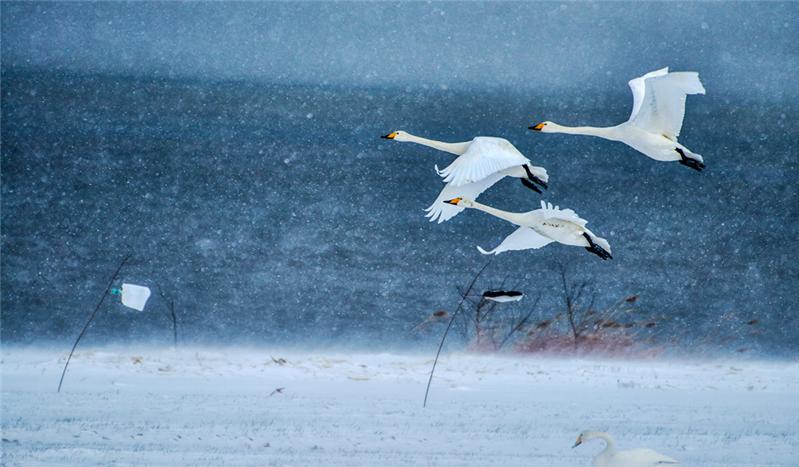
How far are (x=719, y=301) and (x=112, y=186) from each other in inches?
84.3

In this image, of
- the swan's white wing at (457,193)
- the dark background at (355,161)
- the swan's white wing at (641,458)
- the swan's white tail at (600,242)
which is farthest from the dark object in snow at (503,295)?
the swan's white wing at (641,458)

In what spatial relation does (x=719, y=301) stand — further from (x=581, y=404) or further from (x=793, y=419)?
(x=581, y=404)

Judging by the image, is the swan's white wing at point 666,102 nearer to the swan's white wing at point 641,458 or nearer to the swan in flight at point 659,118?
the swan in flight at point 659,118

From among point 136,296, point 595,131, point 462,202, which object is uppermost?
point 595,131

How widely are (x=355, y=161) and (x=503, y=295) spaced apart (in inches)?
27.1

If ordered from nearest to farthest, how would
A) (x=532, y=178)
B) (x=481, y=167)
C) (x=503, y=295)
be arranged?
(x=481, y=167)
(x=532, y=178)
(x=503, y=295)

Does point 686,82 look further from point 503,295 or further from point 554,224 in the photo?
point 503,295

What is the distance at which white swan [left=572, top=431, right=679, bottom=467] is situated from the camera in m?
2.62

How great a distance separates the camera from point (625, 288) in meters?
3.20

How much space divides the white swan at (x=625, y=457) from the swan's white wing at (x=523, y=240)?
59cm

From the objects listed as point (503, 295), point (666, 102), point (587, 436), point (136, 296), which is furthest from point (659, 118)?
point (136, 296)

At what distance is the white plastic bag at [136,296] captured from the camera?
3.18m

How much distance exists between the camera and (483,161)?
273 centimetres

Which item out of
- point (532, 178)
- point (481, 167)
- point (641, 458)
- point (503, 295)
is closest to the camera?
point (641, 458)
